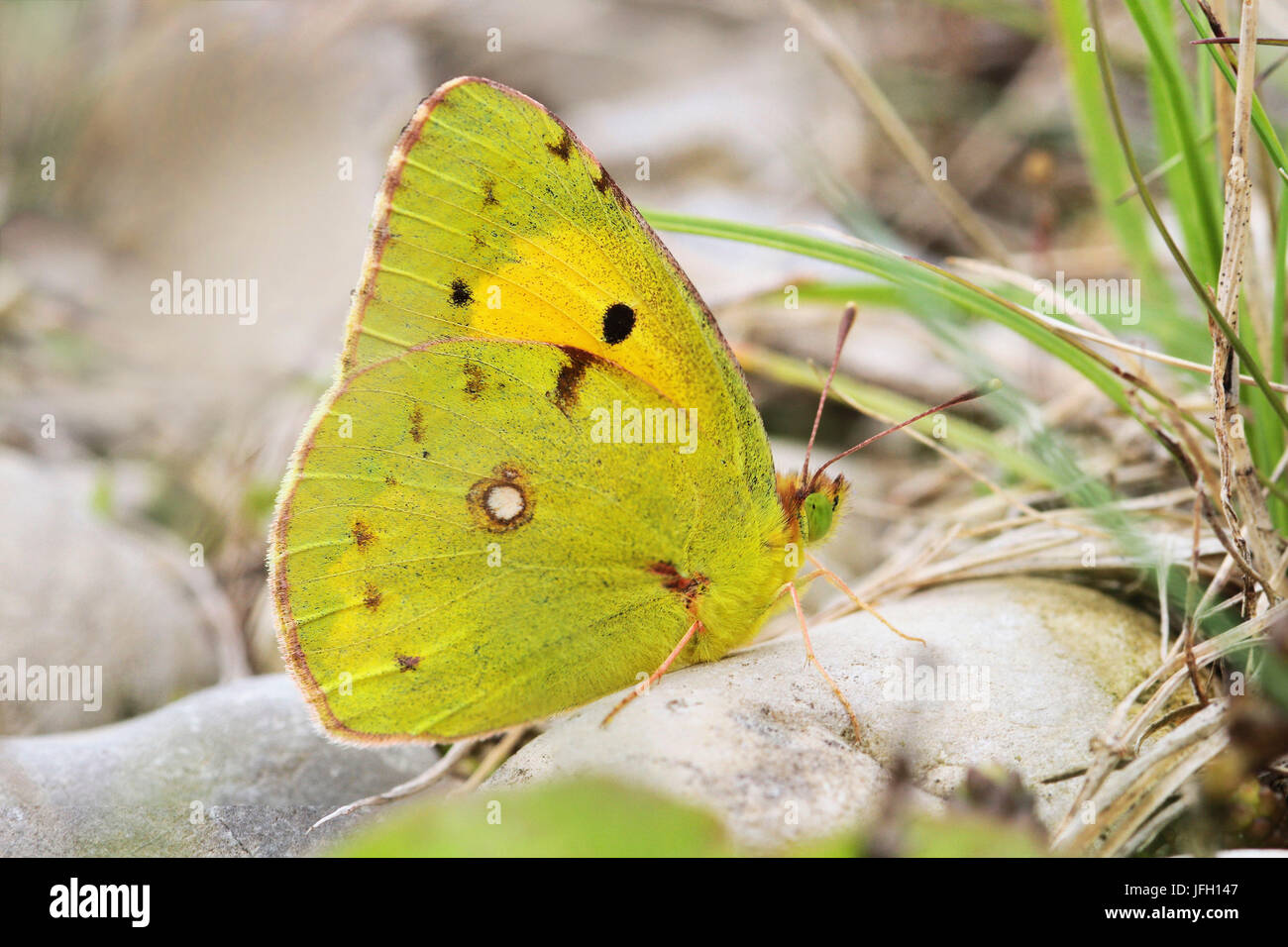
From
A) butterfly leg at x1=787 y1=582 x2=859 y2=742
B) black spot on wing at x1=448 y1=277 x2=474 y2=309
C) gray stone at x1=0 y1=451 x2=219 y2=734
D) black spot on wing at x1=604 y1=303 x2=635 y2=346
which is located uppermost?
black spot on wing at x1=448 y1=277 x2=474 y2=309

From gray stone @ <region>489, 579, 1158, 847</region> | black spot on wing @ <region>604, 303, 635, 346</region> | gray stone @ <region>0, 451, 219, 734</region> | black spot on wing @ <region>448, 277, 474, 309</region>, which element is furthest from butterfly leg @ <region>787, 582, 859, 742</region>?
gray stone @ <region>0, 451, 219, 734</region>

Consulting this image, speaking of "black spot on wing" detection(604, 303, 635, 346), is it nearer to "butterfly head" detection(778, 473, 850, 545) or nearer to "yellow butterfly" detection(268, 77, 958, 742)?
"yellow butterfly" detection(268, 77, 958, 742)

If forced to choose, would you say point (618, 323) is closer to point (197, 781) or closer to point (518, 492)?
point (518, 492)

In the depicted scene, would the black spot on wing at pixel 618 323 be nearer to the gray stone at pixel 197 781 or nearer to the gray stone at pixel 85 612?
the gray stone at pixel 197 781

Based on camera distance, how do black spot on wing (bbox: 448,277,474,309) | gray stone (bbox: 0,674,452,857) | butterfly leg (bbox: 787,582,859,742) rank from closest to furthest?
1. butterfly leg (bbox: 787,582,859,742)
2. gray stone (bbox: 0,674,452,857)
3. black spot on wing (bbox: 448,277,474,309)

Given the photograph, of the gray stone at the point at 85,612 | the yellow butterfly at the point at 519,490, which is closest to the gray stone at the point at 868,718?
the yellow butterfly at the point at 519,490
